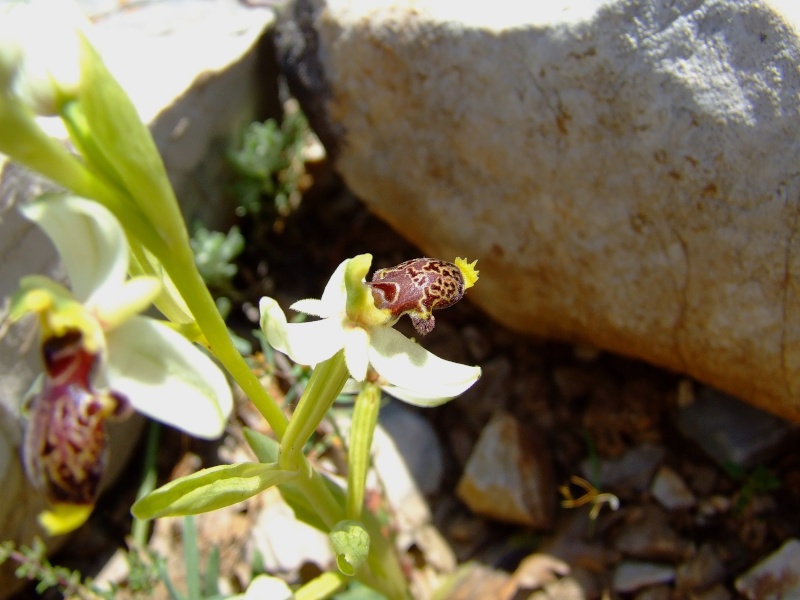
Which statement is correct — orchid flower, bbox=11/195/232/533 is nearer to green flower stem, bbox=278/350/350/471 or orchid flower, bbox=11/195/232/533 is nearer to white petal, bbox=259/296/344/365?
white petal, bbox=259/296/344/365

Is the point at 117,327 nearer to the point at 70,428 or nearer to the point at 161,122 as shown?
the point at 70,428

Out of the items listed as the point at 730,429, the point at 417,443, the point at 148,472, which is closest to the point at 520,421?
the point at 417,443

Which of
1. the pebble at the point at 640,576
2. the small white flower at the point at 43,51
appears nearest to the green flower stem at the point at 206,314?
the small white flower at the point at 43,51

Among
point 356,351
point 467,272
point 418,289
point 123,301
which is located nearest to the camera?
point 123,301

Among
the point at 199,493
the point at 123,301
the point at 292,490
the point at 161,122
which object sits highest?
the point at 123,301

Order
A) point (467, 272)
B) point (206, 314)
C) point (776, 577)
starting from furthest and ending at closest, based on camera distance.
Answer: point (776, 577), point (467, 272), point (206, 314)

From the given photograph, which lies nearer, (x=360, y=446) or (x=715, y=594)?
(x=360, y=446)
